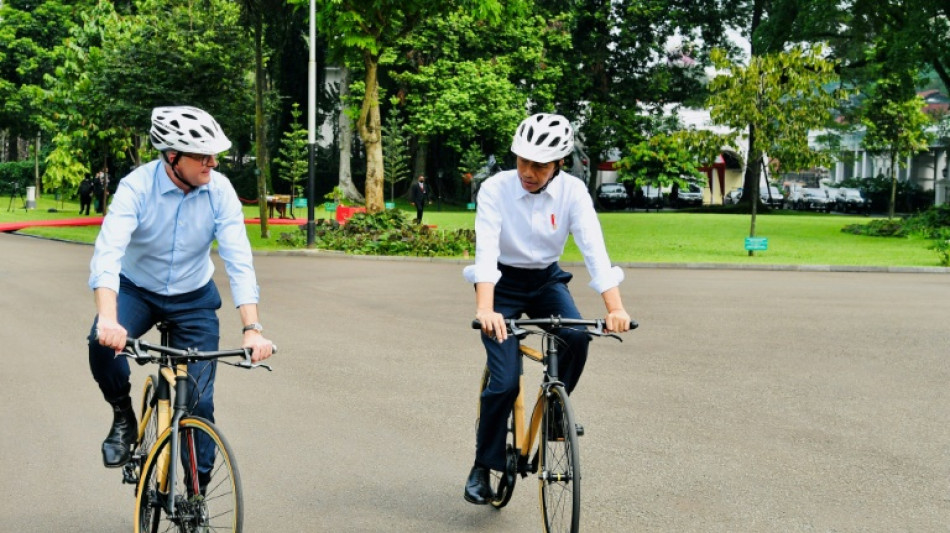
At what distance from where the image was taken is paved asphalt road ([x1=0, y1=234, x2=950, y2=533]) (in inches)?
213

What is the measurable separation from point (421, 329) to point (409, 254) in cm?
1312

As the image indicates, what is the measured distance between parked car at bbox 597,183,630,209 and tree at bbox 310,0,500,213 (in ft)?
114

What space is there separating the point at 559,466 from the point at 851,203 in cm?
6226

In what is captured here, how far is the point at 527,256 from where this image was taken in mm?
5188

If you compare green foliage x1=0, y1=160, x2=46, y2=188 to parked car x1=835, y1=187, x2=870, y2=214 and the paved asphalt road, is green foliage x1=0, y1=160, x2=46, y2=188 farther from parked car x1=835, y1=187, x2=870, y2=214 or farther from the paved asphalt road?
the paved asphalt road

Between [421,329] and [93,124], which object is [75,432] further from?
[93,124]

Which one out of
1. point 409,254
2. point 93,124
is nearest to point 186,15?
point 93,124

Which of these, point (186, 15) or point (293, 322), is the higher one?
point (186, 15)

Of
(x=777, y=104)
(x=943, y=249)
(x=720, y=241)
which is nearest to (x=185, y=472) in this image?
(x=943, y=249)

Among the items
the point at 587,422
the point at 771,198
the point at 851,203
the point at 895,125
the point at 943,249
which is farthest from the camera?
the point at 771,198

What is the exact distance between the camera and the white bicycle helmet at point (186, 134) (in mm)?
4301

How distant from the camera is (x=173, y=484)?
403 centimetres

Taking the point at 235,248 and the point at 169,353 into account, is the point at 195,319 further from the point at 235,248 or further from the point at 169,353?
the point at 169,353

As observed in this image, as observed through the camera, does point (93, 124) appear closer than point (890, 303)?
No
